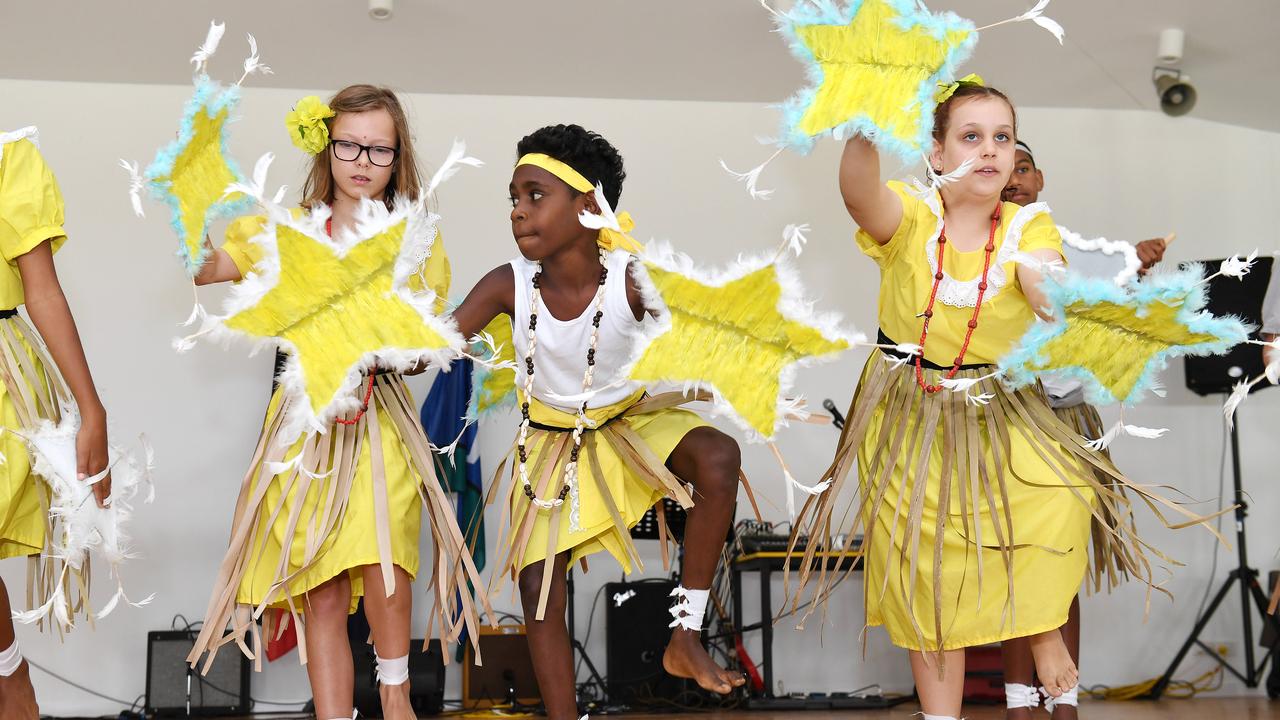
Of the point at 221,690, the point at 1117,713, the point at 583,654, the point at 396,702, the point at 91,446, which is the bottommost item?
the point at 1117,713

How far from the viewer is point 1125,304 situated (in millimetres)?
2203

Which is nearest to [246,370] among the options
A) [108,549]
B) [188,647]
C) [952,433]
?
[188,647]

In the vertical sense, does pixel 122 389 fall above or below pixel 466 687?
above

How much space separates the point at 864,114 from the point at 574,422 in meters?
0.98

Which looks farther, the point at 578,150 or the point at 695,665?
the point at 578,150

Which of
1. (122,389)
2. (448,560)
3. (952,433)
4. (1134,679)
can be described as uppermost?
(122,389)

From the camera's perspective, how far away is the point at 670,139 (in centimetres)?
546

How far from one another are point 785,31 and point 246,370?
369 cm

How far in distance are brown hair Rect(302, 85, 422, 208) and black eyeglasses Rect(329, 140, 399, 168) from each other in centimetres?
3

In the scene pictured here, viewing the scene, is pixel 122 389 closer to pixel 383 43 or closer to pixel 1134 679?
pixel 383 43

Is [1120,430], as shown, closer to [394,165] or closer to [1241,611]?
[394,165]


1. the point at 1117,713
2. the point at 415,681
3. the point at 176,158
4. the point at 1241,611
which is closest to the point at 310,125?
the point at 176,158

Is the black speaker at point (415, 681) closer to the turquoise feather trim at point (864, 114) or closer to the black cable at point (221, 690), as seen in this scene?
the black cable at point (221, 690)

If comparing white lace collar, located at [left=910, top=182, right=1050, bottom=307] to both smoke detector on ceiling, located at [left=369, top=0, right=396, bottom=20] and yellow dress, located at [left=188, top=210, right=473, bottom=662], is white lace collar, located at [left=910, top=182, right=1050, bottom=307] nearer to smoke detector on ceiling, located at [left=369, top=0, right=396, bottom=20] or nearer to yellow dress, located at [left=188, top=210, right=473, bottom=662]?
yellow dress, located at [left=188, top=210, right=473, bottom=662]
